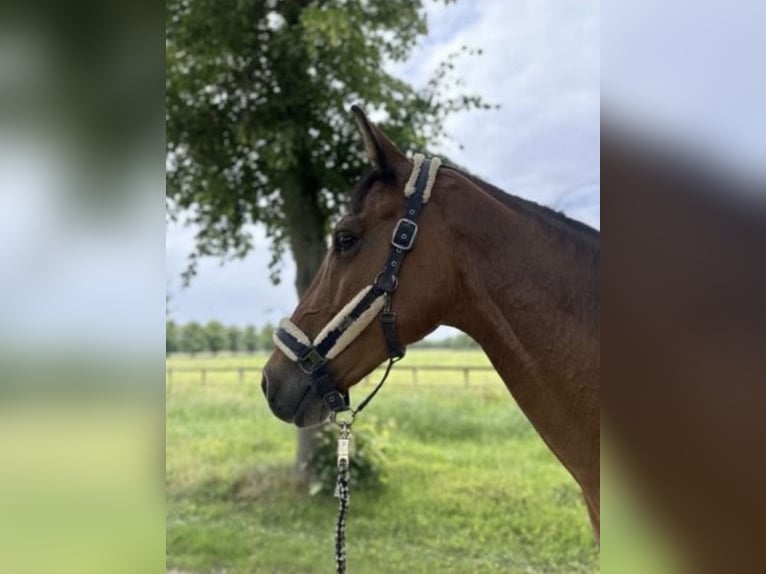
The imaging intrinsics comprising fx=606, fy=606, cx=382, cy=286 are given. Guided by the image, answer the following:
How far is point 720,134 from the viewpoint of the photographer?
2.29 feet

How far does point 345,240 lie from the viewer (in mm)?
1704

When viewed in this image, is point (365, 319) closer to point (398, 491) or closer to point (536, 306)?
point (536, 306)

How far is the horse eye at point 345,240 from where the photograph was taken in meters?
1.70

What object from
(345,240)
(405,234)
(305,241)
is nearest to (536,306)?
(405,234)

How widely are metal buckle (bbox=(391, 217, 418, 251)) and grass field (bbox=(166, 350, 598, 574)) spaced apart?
3080mm

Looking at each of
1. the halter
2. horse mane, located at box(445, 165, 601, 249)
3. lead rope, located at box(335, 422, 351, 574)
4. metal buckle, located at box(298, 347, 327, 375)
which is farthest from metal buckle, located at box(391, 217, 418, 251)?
lead rope, located at box(335, 422, 351, 574)

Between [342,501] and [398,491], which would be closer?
[342,501]

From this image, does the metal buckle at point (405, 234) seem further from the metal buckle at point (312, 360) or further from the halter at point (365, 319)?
the metal buckle at point (312, 360)

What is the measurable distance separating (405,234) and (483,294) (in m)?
0.26

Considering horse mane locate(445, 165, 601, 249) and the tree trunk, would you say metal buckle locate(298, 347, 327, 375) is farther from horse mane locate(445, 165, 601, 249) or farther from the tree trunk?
the tree trunk

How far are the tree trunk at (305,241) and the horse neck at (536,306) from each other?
11.5 ft

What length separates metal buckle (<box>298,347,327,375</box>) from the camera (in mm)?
1714

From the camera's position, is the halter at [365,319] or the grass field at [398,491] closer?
the halter at [365,319]

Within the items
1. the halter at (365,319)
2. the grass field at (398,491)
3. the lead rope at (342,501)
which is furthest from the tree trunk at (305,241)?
the lead rope at (342,501)
